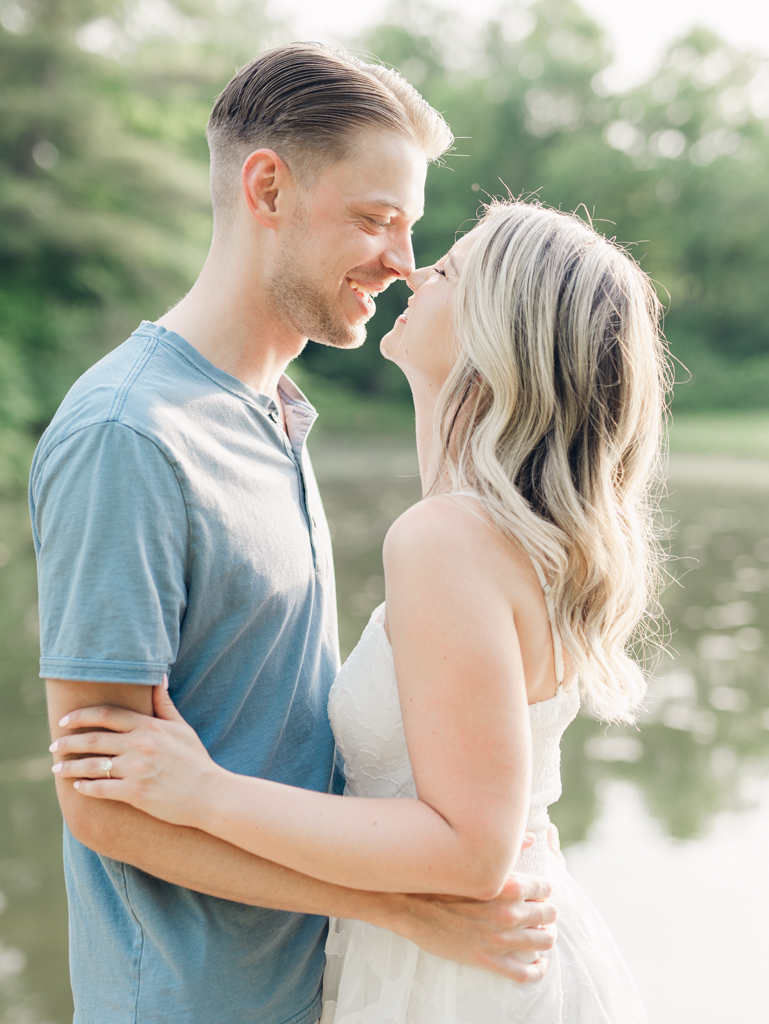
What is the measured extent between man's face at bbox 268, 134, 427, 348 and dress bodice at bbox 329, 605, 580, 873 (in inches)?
26.3

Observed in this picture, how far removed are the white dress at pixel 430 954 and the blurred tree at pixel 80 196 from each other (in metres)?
11.3

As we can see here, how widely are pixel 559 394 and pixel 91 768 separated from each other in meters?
0.95

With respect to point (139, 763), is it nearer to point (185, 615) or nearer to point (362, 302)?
point (185, 615)

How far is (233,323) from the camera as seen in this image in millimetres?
1718

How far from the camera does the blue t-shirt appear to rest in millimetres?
1281

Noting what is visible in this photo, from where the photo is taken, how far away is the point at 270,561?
153 centimetres

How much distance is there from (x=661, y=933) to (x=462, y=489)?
9.65ft

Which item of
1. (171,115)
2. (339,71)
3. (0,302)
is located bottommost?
(339,71)

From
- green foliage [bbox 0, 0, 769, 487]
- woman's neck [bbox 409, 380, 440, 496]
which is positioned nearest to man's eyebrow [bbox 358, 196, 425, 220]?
woman's neck [bbox 409, 380, 440, 496]

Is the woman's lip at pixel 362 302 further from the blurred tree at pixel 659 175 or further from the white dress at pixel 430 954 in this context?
the blurred tree at pixel 659 175

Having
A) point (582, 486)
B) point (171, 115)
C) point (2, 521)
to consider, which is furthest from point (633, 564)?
point (171, 115)

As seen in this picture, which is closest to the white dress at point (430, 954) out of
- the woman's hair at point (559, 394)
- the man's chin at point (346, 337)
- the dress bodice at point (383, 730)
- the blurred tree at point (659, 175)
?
the dress bodice at point (383, 730)

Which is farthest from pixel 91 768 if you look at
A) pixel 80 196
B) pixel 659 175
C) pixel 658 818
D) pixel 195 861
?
pixel 659 175

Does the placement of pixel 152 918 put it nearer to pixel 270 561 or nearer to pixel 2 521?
pixel 270 561
